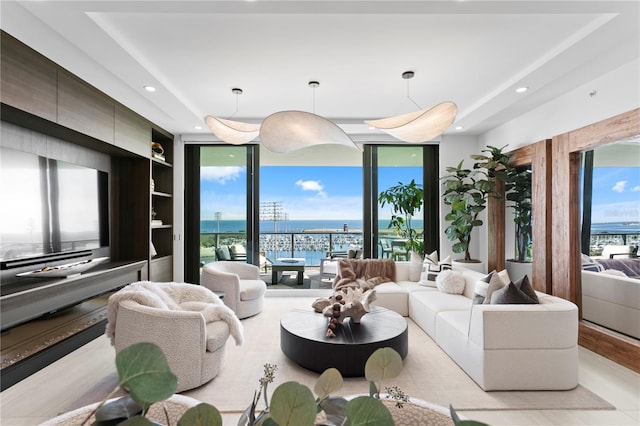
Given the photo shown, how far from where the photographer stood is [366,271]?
4.71 m

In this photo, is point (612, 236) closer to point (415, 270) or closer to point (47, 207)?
point (415, 270)

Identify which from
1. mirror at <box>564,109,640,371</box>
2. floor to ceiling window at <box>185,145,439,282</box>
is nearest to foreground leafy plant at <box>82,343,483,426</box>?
mirror at <box>564,109,640,371</box>

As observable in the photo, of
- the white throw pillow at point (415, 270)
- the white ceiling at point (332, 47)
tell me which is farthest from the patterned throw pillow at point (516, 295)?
the white throw pillow at point (415, 270)

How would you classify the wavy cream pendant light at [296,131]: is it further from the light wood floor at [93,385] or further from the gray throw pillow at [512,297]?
the light wood floor at [93,385]

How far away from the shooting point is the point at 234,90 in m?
3.78

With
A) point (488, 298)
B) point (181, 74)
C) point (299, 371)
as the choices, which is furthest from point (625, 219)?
point (181, 74)

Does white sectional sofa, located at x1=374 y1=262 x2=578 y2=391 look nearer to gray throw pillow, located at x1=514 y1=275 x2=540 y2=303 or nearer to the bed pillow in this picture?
gray throw pillow, located at x1=514 y1=275 x2=540 y2=303

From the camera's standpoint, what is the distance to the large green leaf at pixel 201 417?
1.32ft

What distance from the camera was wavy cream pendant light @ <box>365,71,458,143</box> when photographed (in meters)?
2.90

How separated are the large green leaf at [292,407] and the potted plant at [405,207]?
5.35 m

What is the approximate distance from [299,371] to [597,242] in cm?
330

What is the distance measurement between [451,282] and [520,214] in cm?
161

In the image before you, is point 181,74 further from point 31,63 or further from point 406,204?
point 406,204

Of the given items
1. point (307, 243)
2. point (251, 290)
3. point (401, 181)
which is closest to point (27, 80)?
point (251, 290)
